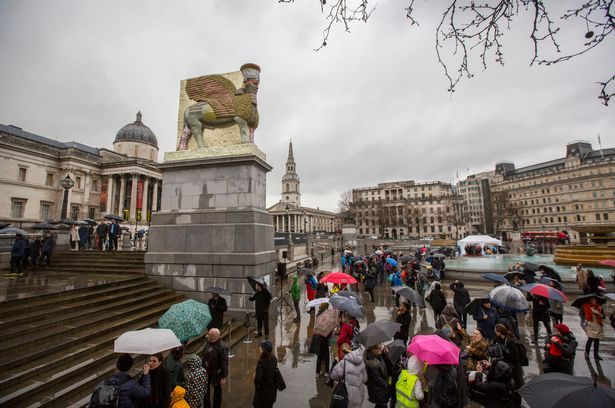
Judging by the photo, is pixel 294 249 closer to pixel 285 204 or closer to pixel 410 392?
pixel 410 392

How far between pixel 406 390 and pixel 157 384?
3.51 m

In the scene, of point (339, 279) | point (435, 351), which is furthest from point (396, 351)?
point (339, 279)

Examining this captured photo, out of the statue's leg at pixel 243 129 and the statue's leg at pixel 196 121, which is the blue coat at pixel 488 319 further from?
the statue's leg at pixel 196 121

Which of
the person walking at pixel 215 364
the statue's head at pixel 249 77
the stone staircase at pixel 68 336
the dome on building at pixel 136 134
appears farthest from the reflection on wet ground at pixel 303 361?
the dome on building at pixel 136 134

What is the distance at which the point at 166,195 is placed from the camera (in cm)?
1177

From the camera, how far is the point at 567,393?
2.55 metres

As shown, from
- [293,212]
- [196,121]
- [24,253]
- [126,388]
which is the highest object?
[293,212]

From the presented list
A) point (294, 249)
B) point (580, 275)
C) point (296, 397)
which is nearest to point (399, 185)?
point (294, 249)

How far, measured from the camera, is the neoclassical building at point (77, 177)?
41.7 meters

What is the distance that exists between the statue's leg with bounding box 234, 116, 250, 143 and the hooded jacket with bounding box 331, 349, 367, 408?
9.43 meters

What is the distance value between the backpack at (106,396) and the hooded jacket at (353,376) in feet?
9.21

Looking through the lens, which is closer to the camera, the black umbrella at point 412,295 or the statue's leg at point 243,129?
the black umbrella at point 412,295

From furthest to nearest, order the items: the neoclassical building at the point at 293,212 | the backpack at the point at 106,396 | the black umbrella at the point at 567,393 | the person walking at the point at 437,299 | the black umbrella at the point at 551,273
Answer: the neoclassical building at the point at 293,212, the black umbrella at the point at 551,273, the person walking at the point at 437,299, the backpack at the point at 106,396, the black umbrella at the point at 567,393

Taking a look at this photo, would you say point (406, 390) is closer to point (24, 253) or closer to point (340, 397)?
point (340, 397)
